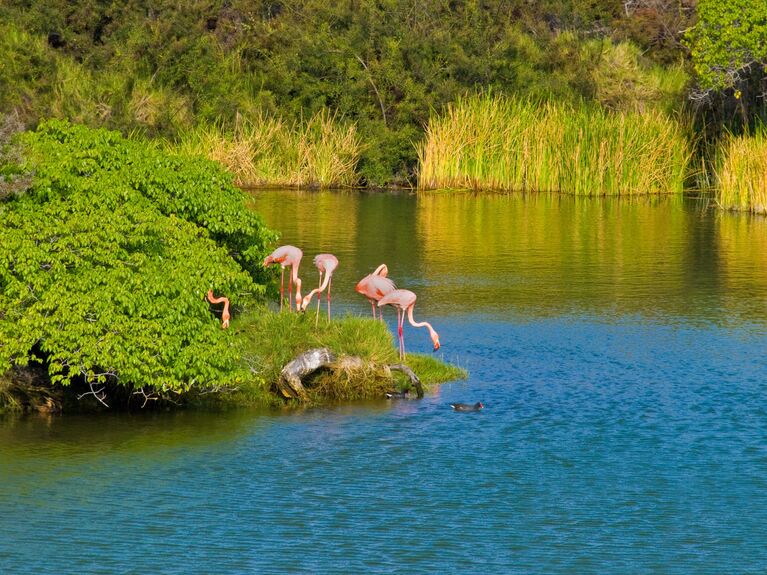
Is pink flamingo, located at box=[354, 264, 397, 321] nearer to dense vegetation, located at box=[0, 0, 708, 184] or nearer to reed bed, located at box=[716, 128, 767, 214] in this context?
reed bed, located at box=[716, 128, 767, 214]

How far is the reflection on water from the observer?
885 inches

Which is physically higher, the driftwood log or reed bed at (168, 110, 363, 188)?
reed bed at (168, 110, 363, 188)

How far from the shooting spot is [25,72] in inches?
1743

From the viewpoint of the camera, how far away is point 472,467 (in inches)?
531

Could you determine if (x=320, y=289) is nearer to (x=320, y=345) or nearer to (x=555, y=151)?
(x=320, y=345)

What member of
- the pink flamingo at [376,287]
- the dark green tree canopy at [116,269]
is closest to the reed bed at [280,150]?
the pink flamingo at [376,287]

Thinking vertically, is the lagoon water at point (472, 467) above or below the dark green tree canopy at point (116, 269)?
below

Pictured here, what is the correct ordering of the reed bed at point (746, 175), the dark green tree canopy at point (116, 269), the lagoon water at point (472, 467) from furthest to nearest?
the reed bed at point (746, 175) < the dark green tree canopy at point (116, 269) < the lagoon water at point (472, 467)

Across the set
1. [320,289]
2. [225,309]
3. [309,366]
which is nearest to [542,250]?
[320,289]

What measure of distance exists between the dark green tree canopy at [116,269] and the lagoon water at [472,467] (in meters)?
0.83

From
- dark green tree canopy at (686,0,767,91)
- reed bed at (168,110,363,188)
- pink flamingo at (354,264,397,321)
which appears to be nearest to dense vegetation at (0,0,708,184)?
reed bed at (168,110,363,188)

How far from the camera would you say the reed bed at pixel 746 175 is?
33562mm

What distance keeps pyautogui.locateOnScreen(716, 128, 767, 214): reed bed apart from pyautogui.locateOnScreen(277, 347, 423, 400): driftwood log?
1969cm

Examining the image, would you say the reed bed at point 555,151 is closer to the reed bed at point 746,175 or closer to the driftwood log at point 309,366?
the reed bed at point 746,175
